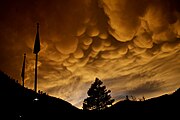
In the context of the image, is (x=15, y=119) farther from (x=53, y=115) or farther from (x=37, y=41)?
(x=37, y=41)

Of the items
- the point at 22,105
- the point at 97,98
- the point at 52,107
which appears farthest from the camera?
the point at 97,98

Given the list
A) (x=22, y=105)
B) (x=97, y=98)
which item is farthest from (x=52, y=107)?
(x=97, y=98)

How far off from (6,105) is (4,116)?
0.99m

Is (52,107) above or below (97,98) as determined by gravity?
below

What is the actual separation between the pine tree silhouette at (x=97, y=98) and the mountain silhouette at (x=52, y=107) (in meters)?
37.5

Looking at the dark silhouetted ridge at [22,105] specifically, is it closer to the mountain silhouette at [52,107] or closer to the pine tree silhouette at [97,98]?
the mountain silhouette at [52,107]

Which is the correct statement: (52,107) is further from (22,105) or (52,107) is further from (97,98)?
(97,98)

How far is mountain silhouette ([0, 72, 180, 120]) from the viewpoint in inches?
533

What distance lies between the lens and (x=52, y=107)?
61.6 feet

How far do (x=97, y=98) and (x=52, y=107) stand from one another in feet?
131

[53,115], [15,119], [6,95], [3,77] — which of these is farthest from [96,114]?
[3,77]

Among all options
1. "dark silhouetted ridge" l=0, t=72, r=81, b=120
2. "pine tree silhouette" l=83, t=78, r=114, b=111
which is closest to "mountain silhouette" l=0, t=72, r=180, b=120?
"dark silhouetted ridge" l=0, t=72, r=81, b=120

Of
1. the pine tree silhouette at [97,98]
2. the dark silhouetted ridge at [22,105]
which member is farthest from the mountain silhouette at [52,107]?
the pine tree silhouette at [97,98]

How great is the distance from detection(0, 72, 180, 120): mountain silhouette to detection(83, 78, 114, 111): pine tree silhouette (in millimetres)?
37460
